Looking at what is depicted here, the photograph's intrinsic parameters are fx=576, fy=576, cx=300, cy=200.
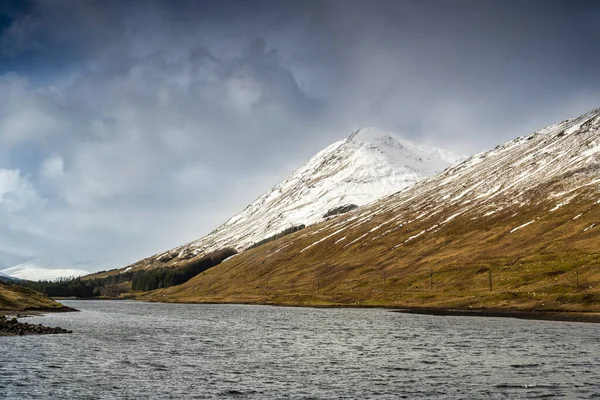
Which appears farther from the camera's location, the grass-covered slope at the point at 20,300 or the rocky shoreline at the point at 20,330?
the grass-covered slope at the point at 20,300

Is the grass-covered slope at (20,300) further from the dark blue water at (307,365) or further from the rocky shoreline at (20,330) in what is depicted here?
the dark blue water at (307,365)

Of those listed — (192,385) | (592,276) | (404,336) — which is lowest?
(192,385)

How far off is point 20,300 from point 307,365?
443 ft

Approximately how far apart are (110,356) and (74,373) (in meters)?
13.4

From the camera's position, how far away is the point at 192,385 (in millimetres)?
51062

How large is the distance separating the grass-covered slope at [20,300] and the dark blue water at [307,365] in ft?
228

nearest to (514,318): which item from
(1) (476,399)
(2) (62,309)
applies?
(1) (476,399)

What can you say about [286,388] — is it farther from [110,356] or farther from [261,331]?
[261,331]

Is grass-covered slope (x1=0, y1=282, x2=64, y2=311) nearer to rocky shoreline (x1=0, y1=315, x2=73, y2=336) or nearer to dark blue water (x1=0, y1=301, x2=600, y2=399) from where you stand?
rocky shoreline (x1=0, y1=315, x2=73, y2=336)

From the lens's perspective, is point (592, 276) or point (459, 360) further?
point (592, 276)

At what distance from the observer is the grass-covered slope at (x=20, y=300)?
520 feet

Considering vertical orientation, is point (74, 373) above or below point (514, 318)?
below

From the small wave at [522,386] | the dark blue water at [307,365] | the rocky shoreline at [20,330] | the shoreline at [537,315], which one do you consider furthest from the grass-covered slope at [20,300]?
the small wave at [522,386]

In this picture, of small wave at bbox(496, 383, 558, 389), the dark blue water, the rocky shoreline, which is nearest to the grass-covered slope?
the rocky shoreline
